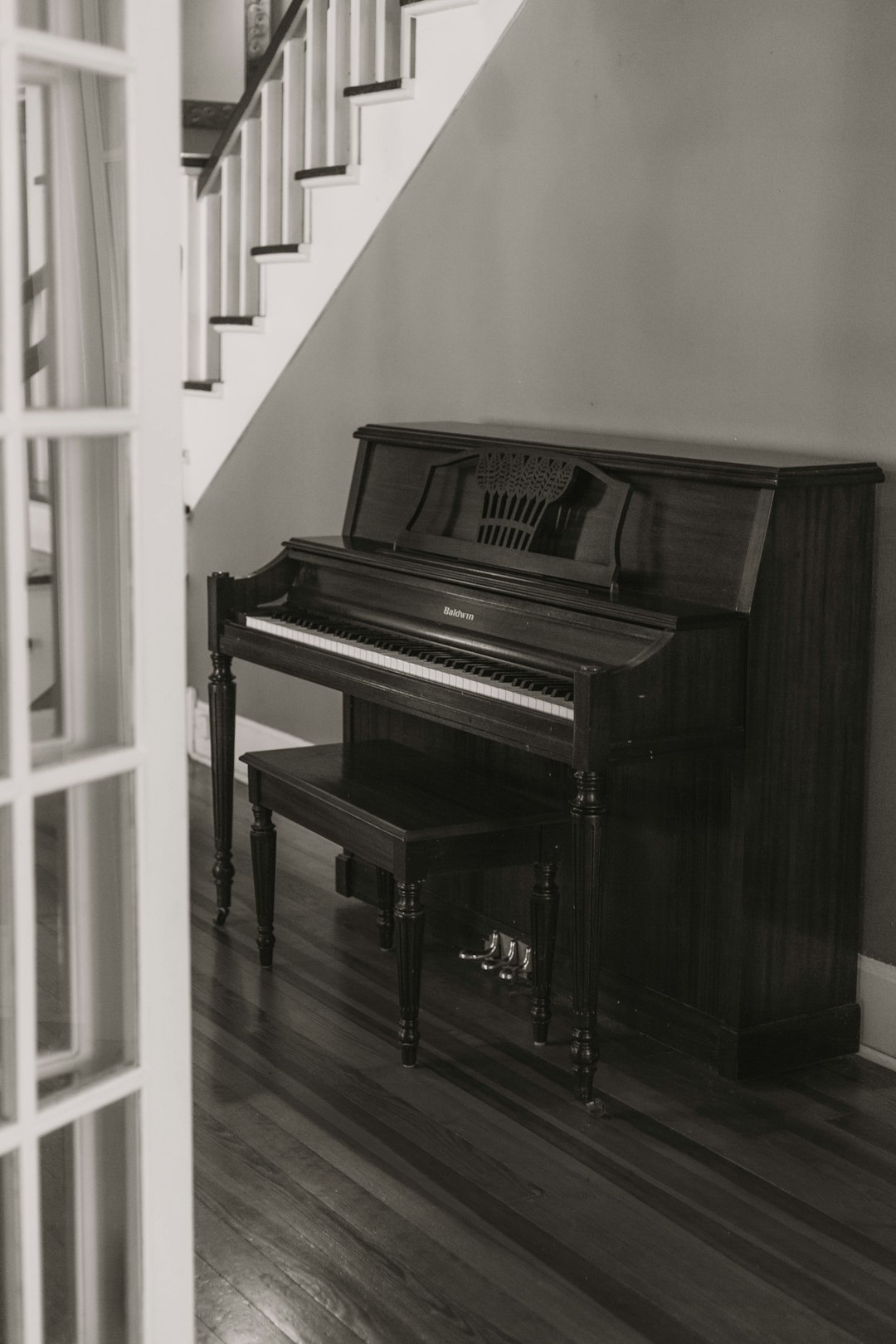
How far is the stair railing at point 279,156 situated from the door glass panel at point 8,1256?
3628mm

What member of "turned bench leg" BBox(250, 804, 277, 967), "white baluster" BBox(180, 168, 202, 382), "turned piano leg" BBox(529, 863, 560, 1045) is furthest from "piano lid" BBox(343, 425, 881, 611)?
"white baluster" BBox(180, 168, 202, 382)

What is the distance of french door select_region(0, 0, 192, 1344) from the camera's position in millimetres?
1548

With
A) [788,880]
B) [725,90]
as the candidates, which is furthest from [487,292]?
[788,880]

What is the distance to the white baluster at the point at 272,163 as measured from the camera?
16.8 feet

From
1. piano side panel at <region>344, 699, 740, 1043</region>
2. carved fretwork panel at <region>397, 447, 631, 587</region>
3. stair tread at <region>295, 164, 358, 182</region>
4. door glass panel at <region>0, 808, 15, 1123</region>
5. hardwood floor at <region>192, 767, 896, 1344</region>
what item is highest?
stair tread at <region>295, 164, 358, 182</region>

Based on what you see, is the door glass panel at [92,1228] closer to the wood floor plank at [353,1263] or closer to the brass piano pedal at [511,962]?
the wood floor plank at [353,1263]

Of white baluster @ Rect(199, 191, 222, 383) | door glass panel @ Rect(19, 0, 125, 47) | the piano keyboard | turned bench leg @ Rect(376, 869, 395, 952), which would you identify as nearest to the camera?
door glass panel @ Rect(19, 0, 125, 47)

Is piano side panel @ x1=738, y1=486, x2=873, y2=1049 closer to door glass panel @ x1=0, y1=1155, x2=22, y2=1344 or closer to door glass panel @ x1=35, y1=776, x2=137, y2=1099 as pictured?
door glass panel @ x1=35, y1=776, x2=137, y2=1099

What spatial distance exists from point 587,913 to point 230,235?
3274mm

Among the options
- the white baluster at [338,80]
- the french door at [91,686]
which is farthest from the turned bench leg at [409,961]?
the white baluster at [338,80]

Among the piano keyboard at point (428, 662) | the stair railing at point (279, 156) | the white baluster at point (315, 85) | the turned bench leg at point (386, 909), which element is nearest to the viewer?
the piano keyboard at point (428, 662)

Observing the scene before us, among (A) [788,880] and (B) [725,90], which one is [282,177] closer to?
(B) [725,90]

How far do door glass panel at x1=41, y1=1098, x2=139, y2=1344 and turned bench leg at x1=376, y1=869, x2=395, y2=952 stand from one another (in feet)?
7.17

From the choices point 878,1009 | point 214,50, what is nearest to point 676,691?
point 878,1009
